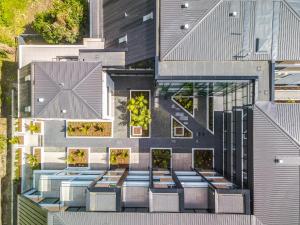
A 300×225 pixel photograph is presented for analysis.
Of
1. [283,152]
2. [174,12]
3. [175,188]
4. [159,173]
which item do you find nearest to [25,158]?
[159,173]

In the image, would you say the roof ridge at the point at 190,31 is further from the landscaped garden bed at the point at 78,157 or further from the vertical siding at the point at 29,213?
the vertical siding at the point at 29,213

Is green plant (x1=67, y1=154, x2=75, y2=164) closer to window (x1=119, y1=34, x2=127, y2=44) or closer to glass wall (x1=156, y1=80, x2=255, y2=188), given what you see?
glass wall (x1=156, y1=80, x2=255, y2=188)

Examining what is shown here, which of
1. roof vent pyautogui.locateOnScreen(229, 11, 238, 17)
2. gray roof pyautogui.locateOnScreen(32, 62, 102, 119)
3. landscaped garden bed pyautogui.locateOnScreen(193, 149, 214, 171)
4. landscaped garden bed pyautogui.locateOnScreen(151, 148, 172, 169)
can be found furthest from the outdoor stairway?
roof vent pyautogui.locateOnScreen(229, 11, 238, 17)

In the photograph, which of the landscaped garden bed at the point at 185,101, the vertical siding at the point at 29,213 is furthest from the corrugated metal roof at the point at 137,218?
the landscaped garden bed at the point at 185,101

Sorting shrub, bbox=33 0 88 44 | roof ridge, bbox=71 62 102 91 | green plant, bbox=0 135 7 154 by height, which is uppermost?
shrub, bbox=33 0 88 44

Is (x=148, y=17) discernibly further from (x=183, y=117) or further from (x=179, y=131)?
(x=179, y=131)

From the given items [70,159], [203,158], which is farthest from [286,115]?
[70,159]
